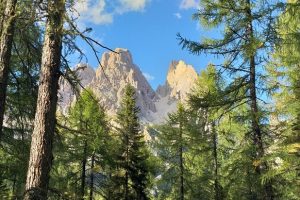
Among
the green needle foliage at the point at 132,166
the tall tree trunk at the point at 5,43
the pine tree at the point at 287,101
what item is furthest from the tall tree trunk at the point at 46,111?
the green needle foliage at the point at 132,166

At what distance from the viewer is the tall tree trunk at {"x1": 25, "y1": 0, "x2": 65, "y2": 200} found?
248 inches

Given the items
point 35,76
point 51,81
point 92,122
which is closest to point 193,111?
point 35,76

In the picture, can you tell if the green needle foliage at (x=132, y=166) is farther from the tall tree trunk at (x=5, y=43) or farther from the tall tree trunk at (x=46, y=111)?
the tall tree trunk at (x=46, y=111)

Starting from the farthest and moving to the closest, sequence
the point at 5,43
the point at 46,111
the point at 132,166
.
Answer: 1. the point at 132,166
2. the point at 5,43
3. the point at 46,111

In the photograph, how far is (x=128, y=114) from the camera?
26.9m

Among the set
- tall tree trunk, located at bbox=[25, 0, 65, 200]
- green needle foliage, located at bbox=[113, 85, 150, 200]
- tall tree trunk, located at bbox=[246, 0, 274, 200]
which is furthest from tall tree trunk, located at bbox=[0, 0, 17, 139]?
green needle foliage, located at bbox=[113, 85, 150, 200]

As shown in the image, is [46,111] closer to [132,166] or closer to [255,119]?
[255,119]

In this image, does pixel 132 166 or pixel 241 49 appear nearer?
pixel 241 49

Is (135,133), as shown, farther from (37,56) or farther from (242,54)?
(37,56)

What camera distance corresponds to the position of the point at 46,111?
6.64m

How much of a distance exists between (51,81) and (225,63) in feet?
27.0

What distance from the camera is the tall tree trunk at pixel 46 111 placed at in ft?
20.7

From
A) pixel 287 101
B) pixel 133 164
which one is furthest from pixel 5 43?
pixel 133 164

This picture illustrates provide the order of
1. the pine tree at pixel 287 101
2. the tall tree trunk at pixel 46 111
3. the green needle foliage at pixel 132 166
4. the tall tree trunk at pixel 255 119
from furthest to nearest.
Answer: the green needle foliage at pixel 132 166 → the tall tree trunk at pixel 255 119 → the pine tree at pixel 287 101 → the tall tree trunk at pixel 46 111
